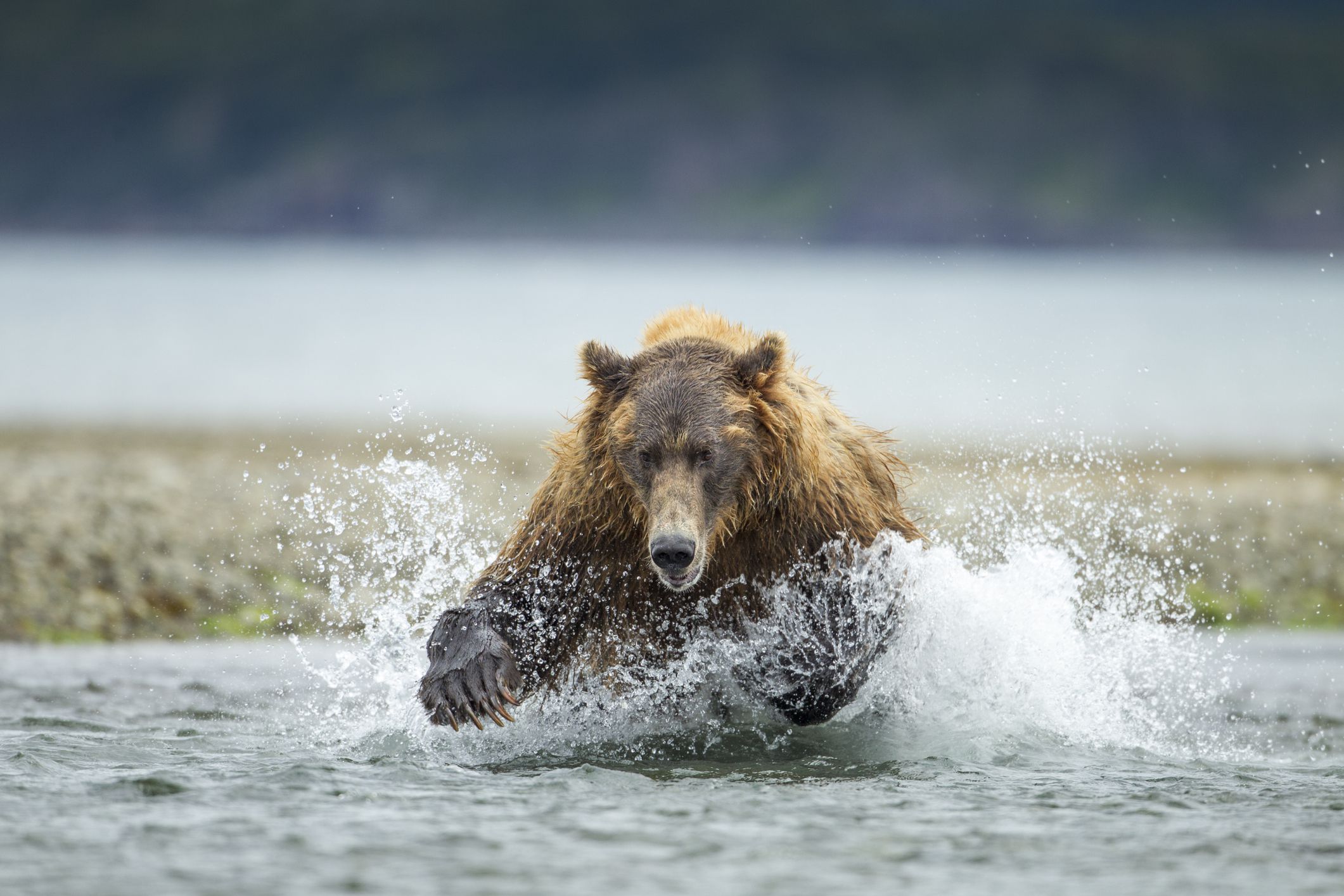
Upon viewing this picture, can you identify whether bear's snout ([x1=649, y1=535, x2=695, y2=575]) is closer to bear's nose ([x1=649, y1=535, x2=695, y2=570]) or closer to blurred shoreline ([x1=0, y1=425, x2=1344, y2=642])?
bear's nose ([x1=649, y1=535, x2=695, y2=570])

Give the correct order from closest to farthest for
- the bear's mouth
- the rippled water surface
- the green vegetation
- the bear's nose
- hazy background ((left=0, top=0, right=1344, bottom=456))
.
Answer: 1. the rippled water surface
2. the bear's nose
3. the bear's mouth
4. the green vegetation
5. hazy background ((left=0, top=0, right=1344, bottom=456))

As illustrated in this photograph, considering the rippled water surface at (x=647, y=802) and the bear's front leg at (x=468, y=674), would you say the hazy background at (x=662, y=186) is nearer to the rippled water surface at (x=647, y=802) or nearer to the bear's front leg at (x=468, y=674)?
the rippled water surface at (x=647, y=802)

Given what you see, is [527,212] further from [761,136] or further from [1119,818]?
[1119,818]

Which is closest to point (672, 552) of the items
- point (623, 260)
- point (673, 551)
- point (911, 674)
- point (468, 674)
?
point (673, 551)

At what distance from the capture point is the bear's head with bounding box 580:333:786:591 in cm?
618

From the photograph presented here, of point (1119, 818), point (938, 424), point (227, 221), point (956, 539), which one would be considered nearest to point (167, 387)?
point (938, 424)

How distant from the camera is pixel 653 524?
20.0 ft

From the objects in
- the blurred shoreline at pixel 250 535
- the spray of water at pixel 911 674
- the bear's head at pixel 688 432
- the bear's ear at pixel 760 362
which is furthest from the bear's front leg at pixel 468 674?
the blurred shoreline at pixel 250 535

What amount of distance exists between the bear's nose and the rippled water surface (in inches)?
32.7

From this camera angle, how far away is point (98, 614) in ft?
34.7

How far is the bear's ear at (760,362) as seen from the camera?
21.5 feet

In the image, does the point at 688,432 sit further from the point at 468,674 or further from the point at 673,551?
the point at 468,674

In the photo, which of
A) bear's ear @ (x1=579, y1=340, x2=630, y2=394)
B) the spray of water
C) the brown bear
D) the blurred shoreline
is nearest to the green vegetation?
the blurred shoreline

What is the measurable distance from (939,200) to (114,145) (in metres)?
82.7
